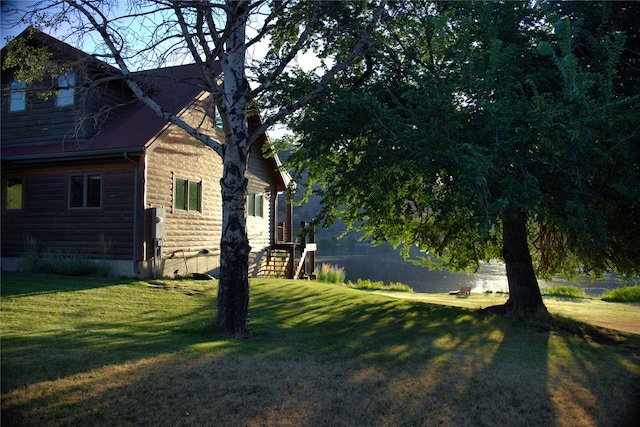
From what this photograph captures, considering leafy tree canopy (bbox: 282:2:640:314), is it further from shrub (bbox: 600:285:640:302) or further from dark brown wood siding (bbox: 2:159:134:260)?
shrub (bbox: 600:285:640:302)

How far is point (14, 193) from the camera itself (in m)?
15.8

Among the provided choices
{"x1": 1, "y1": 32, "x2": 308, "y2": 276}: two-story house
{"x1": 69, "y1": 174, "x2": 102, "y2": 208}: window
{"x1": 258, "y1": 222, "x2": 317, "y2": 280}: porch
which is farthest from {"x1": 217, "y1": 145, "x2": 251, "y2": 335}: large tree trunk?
{"x1": 258, "y1": 222, "x2": 317, "y2": 280}: porch

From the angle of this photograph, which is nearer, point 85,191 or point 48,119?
point 85,191

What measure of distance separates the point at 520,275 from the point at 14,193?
14.8m

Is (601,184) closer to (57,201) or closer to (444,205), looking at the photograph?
(444,205)

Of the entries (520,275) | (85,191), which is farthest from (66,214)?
(520,275)

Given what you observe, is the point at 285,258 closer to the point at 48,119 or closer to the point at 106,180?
the point at 106,180

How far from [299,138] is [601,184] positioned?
6369mm

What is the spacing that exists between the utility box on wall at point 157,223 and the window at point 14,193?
4.75 meters

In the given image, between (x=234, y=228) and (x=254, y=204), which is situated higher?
(x=254, y=204)

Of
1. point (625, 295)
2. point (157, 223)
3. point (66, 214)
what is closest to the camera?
point (157, 223)

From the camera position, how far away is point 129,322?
892 centimetres

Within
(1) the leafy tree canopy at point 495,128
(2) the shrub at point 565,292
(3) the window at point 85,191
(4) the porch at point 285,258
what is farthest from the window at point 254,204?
(2) the shrub at point 565,292

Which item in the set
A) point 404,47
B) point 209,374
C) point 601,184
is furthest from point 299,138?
point 209,374
